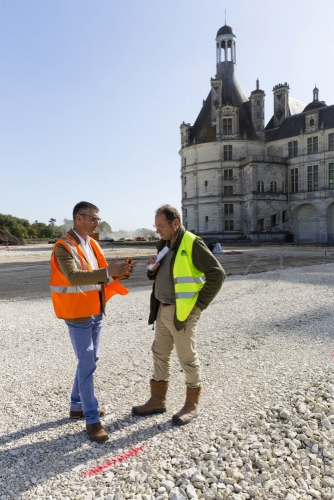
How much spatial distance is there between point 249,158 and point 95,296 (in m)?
42.3

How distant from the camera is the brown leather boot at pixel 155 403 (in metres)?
3.71

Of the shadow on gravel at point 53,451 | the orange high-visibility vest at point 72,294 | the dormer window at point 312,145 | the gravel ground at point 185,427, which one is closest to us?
the gravel ground at point 185,427

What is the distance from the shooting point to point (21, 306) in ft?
30.4

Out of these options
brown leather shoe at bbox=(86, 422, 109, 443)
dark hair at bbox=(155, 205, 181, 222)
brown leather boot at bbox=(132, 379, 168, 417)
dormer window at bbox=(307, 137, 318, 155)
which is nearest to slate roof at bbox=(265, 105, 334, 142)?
dormer window at bbox=(307, 137, 318, 155)

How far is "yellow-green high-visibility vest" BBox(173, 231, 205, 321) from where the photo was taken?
3309 millimetres

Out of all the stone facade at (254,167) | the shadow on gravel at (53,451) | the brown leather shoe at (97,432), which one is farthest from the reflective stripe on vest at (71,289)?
the stone facade at (254,167)

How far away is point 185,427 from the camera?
3.45 metres

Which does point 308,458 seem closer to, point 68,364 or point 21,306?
point 68,364

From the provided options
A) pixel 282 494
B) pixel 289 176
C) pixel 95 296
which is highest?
pixel 289 176

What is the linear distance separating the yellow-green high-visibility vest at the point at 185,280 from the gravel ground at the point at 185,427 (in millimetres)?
1155

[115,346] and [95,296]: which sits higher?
[95,296]

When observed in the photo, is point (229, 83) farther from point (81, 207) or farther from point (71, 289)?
point (71, 289)

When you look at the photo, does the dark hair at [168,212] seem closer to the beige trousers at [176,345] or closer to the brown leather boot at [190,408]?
the beige trousers at [176,345]

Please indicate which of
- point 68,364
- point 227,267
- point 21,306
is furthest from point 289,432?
point 227,267
